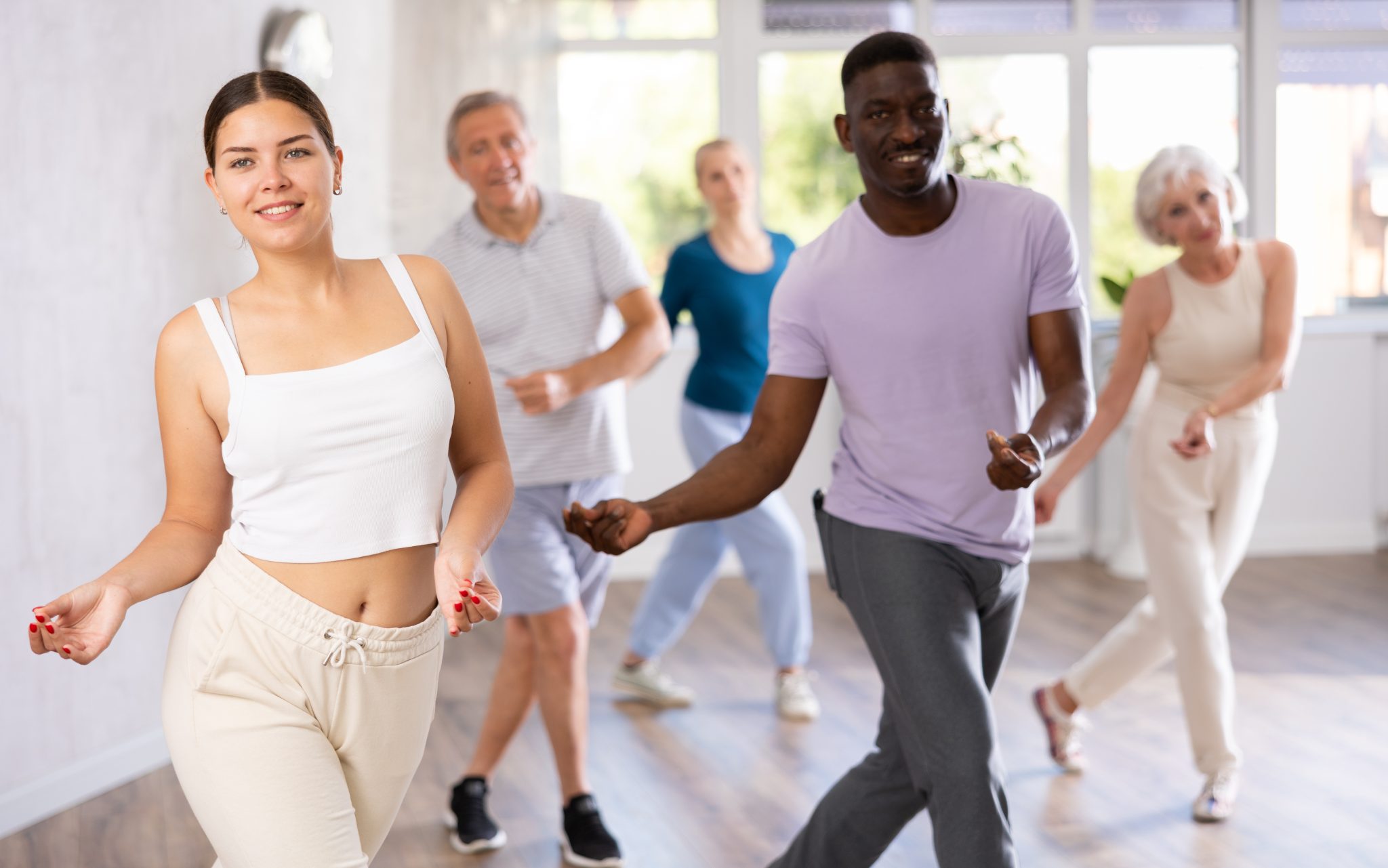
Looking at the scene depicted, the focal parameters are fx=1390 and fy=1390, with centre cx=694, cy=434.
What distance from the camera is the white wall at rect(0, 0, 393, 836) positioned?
342 centimetres

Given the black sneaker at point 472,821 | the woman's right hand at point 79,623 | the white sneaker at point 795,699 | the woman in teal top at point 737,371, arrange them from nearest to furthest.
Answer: the woman's right hand at point 79,623, the black sneaker at point 472,821, the white sneaker at point 795,699, the woman in teal top at point 737,371

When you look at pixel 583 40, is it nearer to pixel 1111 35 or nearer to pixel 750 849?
pixel 1111 35

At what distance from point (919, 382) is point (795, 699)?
7.33 ft

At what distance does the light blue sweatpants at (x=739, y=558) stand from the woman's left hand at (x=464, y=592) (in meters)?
2.59

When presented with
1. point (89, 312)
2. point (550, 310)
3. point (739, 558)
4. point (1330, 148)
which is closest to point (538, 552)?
point (550, 310)

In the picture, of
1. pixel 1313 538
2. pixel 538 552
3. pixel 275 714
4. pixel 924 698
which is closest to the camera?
pixel 275 714

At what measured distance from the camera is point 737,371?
4.26 metres

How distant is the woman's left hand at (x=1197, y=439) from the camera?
10.1 feet

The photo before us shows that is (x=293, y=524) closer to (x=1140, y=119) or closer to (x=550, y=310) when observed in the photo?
(x=550, y=310)

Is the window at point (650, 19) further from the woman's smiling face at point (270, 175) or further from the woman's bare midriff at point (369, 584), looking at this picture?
the woman's bare midriff at point (369, 584)

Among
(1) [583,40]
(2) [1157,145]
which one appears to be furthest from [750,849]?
(2) [1157,145]

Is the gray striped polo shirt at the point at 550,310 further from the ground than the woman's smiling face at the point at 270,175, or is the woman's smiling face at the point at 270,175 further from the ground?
the woman's smiling face at the point at 270,175

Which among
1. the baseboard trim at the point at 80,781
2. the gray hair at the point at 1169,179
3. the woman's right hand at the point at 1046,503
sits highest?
the gray hair at the point at 1169,179

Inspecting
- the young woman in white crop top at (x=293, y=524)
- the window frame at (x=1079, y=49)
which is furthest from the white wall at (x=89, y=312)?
the window frame at (x=1079, y=49)
